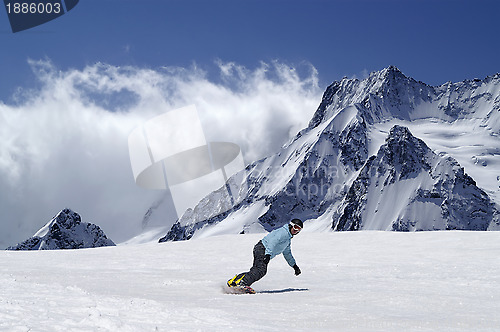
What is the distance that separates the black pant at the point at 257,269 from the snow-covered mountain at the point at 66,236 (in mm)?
161286

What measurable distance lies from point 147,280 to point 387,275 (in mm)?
5591

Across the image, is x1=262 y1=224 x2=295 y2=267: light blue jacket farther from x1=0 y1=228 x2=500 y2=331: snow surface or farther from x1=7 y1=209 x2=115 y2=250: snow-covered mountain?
x1=7 y1=209 x2=115 y2=250: snow-covered mountain

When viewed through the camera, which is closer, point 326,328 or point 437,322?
point 326,328

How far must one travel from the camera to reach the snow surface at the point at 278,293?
490 centimetres

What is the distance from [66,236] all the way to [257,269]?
17482 centimetres

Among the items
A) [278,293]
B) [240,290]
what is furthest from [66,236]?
[278,293]

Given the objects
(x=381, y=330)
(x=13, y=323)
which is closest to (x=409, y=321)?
(x=381, y=330)

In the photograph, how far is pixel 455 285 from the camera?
9141 millimetres

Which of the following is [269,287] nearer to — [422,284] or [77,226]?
[422,284]

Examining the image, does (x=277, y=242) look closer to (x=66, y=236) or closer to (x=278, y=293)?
(x=278, y=293)

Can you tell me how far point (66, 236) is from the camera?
550ft

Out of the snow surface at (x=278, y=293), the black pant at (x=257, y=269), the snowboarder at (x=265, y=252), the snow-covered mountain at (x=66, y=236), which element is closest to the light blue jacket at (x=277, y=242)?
the snowboarder at (x=265, y=252)

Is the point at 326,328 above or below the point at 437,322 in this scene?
above

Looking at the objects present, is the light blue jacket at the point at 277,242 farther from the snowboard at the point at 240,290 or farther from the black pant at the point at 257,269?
the snowboard at the point at 240,290
